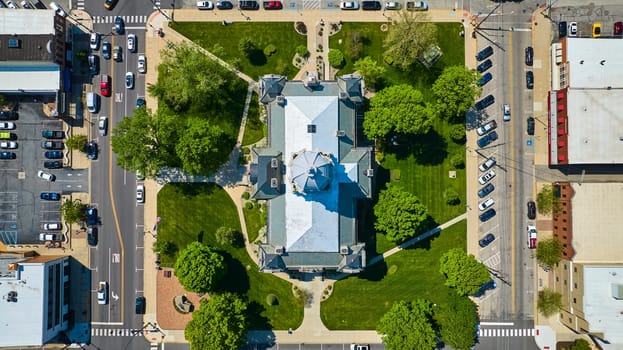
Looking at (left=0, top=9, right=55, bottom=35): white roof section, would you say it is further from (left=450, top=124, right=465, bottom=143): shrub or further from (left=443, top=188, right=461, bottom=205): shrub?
(left=443, top=188, right=461, bottom=205): shrub

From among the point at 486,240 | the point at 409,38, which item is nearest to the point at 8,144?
the point at 409,38

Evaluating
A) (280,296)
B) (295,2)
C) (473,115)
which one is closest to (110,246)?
(280,296)

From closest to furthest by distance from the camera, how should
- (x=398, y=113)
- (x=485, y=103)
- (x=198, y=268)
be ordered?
(x=198, y=268)
(x=398, y=113)
(x=485, y=103)

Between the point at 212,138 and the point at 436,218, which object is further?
the point at 436,218

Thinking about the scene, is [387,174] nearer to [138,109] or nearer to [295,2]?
[295,2]

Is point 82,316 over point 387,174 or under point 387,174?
under

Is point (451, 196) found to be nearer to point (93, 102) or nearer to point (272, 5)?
point (272, 5)

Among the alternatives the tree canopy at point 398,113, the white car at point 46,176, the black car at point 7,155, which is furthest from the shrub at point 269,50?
the black car at point 7,155
